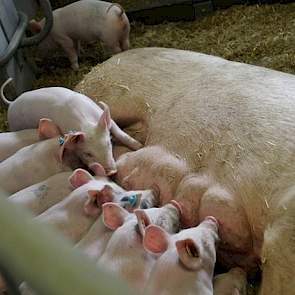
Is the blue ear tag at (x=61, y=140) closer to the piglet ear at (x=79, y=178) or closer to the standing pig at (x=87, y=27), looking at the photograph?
the piglet ear at (x=79, y=178)

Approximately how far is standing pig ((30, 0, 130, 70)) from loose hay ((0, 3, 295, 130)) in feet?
0.43

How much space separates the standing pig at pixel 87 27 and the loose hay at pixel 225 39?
13 centimetres

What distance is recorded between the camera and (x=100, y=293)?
1.73 ft

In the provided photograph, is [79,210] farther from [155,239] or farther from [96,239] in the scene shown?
[155,239]

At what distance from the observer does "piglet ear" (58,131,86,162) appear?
2.11 m

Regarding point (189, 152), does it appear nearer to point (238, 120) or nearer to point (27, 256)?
point (238, 120)

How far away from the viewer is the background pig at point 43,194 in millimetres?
2004

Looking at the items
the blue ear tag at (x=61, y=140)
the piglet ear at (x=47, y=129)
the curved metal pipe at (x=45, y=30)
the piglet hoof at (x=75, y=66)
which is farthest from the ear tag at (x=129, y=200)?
the piglet hoof at (x=75, y=66)

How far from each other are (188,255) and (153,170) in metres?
0.62

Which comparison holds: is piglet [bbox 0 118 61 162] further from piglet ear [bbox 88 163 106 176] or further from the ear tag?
the ear tag

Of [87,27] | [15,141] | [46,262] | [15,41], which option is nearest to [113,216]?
[15,141]

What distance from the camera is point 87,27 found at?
138 inches

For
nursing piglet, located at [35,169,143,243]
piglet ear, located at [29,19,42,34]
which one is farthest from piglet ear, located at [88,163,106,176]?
piglet ear, located at [29,19,42,34]

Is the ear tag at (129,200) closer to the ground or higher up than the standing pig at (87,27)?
higher up
